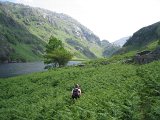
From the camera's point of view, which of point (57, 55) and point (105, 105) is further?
point (57, 55)

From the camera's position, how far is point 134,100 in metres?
31.4

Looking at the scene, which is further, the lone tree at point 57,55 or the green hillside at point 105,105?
the lone tree at point 57,55

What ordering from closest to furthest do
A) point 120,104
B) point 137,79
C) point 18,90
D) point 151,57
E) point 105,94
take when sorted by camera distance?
point 120,104
point 105,94
point 137,79
point 18,90
point 151,57

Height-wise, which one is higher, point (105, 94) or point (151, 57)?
point (151, 57)

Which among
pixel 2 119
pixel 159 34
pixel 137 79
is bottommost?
pixel 2 119

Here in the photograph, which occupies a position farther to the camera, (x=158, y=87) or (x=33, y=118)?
(x=158, y=87)

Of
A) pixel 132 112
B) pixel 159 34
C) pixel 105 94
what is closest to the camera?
pixel 132 112

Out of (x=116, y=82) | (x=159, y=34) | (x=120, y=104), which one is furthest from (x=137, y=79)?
(x=159, y=34)

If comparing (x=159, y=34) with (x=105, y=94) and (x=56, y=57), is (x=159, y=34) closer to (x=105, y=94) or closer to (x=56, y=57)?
(x=56, y=57)

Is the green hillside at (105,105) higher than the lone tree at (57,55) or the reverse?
the reverse

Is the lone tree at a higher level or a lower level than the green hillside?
higher

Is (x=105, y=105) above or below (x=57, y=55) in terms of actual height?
below

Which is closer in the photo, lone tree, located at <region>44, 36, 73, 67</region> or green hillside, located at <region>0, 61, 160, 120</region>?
green hillside, located at <region>0, 61, 160, 120</region>

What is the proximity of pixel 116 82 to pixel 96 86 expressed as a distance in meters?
3.30
